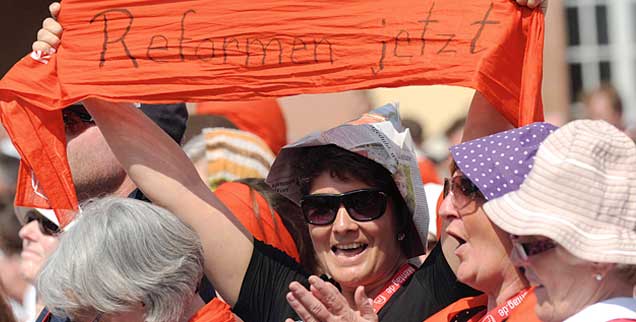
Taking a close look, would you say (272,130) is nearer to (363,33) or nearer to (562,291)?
(363,33)

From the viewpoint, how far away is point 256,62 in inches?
165

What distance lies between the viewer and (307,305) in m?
3.64

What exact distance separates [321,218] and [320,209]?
0.03 m

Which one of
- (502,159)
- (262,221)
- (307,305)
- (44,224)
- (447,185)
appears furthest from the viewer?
(44,224)

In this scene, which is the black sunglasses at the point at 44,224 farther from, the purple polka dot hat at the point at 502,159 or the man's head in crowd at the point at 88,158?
the purple polka dot hat at the point at 502,159

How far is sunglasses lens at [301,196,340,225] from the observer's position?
4.18m

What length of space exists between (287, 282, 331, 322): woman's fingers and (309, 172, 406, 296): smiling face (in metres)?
0.50

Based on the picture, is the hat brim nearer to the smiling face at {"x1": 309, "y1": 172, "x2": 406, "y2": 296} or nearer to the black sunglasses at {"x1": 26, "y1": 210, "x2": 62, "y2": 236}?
the smiling face at {"x1": 309, "y1": 172, "x2": 406, "y2": 296}

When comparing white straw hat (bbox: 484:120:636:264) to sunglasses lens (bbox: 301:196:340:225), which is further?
sunglasses lens (bbox: 301:196:340:225)

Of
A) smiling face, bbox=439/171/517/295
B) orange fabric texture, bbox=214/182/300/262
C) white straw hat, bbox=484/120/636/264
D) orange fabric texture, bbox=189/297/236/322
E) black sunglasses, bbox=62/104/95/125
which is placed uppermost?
white straw hat, bbox=484/120/636/264

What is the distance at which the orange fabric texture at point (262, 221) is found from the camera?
15.9 ft

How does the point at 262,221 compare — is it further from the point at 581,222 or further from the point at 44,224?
the point at 581,222

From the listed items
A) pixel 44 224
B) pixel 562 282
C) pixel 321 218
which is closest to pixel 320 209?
pixel 321 218

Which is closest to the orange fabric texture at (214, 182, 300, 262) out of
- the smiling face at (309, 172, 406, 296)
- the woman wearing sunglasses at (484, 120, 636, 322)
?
the smiling face at (309, 172, 406, 296)
